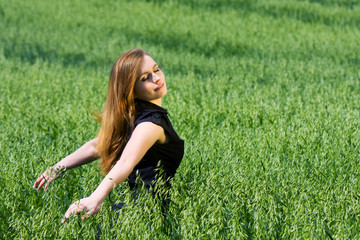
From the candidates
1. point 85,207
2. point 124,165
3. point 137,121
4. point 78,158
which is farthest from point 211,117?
point 85,207

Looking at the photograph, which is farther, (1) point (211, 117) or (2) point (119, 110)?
(1) point (211, 117)

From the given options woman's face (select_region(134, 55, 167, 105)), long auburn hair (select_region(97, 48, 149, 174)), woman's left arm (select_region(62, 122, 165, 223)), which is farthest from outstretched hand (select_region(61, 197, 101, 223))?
woman's face (select_region(134, 55, 167, 105))

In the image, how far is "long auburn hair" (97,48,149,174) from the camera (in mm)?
2555

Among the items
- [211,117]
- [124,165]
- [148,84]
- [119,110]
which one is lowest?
[211,117]

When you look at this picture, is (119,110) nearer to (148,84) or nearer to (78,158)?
(148,84)

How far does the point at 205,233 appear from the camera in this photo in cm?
227

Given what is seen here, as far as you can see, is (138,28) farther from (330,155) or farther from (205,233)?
(205,233)

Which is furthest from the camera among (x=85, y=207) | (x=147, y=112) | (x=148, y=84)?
(x=148, y=84)

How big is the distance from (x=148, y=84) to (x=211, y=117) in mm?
2283

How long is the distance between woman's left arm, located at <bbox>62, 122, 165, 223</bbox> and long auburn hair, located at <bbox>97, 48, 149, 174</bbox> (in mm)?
186

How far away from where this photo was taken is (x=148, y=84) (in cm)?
259

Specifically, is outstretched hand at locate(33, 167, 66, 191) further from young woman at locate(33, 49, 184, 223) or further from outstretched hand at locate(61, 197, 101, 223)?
outstretched hand at locate(61, 197, 101, 223)

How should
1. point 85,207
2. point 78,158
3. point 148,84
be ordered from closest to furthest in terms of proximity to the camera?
point 85,207 → point 148,84 → point 78,158

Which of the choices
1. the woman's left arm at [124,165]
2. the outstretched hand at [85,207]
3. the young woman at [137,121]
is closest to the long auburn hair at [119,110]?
the young woman at [137,121]
